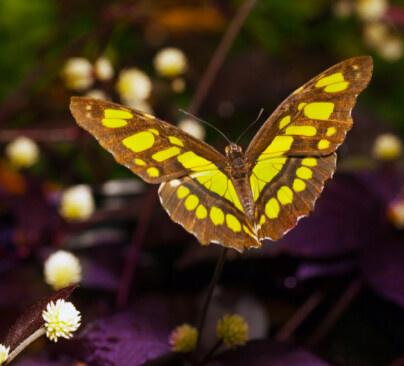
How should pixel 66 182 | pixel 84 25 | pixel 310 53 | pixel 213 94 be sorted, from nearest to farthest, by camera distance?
1. pixel 66 182
2. pixel 213 94
3. pixel 310 53
4. pixel 84 25

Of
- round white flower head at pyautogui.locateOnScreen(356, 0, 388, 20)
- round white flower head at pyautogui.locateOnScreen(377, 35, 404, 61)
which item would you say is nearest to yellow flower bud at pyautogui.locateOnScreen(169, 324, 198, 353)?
round white flower head at pyautogui.locateOnScreen(356, 0, 388, 20)

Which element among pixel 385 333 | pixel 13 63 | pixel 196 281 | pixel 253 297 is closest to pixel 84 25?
pixel 13 63

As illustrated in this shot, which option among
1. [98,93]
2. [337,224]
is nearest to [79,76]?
[98,93]

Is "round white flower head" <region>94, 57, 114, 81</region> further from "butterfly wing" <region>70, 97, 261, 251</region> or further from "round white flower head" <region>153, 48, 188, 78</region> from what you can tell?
"butterfly wing" <region>70, 97, 261, 251</region>

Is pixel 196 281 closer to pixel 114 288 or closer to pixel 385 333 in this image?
pixel 114 288

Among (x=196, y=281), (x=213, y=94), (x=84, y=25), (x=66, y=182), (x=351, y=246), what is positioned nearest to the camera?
(x=351, y=246)
